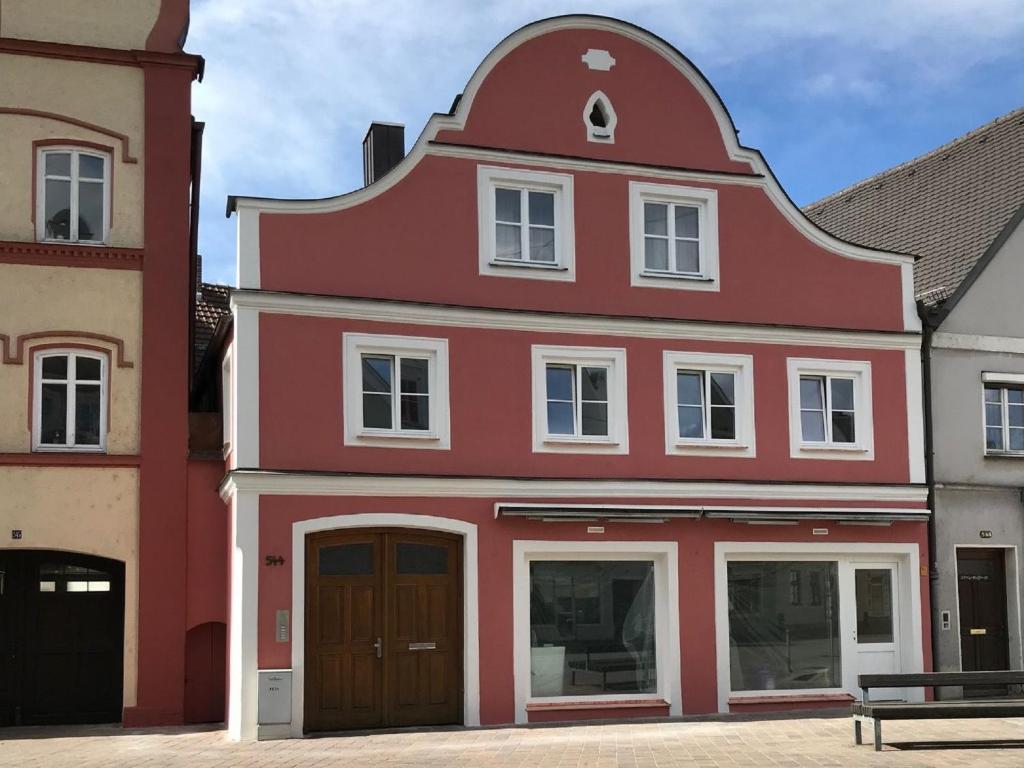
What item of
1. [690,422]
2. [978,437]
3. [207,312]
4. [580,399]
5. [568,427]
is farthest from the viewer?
[207,312]

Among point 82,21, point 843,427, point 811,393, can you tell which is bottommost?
point 843,427

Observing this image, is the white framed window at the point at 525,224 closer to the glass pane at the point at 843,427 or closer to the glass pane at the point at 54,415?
the glass pane at the point at 843,427

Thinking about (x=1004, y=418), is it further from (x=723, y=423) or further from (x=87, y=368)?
(x=87, y=368)

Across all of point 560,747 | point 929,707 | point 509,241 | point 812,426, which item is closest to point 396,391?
point 509,241

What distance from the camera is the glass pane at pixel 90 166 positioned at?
20859 millimetres

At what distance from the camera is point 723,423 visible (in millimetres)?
21625

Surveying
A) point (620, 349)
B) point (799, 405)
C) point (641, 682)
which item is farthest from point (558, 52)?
point (641, 682)

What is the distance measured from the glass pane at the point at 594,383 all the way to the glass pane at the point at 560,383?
0.68ft

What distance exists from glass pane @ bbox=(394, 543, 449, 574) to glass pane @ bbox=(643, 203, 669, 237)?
5.96 metres

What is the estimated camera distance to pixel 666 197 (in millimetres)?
21797

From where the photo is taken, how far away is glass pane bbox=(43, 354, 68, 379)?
799 inches

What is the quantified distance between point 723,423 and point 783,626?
324cm

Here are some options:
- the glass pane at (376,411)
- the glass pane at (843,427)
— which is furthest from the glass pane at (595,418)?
the glass pane at (843,427)

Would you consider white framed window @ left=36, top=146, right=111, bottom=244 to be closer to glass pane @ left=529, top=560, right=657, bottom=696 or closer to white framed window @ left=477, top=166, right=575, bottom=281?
white framed window @ left=477, top=166, right=575, bottom=281
